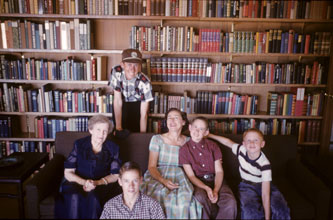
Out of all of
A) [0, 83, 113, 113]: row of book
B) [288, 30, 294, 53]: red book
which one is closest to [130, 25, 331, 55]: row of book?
[288, 30, 294, 53]: red book

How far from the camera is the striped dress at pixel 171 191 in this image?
220 cm

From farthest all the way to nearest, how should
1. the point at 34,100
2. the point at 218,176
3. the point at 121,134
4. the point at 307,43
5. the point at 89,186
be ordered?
the point at 34,100 < the point at 307,43 < the point at 121,134 < the point at 218,176 < the point at 89,186

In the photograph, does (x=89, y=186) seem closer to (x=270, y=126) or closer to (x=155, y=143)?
(x=155, y=143)

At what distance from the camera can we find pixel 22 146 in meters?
3.78

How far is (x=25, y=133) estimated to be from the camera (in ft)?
13.0

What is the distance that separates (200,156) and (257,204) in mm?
570

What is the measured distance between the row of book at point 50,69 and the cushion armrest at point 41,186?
128 cm

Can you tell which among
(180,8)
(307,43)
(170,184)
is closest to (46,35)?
(180,8)

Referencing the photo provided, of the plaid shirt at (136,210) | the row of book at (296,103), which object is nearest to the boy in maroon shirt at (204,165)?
the plaid shirt at (136,210)

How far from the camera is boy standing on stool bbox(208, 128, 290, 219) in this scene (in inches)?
88.2

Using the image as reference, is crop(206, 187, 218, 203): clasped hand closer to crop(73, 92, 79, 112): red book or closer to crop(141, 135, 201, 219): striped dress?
crop(141, 135, 201, 219): striped dress

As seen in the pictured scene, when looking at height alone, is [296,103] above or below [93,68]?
below

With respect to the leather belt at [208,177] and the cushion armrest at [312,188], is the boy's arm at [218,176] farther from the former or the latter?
the cushion armrest at [312,188]

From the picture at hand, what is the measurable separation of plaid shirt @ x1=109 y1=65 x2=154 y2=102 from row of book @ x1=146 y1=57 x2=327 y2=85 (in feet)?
1.85
